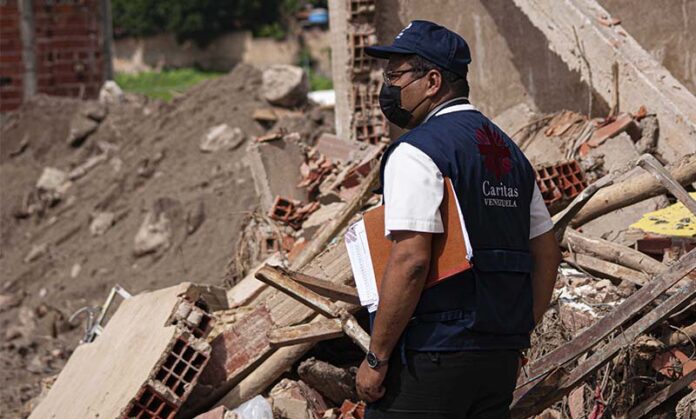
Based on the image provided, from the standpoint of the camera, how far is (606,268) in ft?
19.9

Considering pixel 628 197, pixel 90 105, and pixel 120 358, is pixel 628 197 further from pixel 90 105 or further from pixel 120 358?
pixel 90 105

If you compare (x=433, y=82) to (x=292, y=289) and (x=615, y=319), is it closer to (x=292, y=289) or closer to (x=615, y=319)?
(x=292, y=289)

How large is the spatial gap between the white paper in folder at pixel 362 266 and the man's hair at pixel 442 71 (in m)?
0.56

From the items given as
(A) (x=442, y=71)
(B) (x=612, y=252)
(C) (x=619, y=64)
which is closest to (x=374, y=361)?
(A) (x=442, y=71)

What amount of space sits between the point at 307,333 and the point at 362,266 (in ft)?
4.65

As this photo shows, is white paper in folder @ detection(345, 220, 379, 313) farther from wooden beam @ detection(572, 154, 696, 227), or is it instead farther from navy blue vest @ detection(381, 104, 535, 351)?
wooden beam @ detection(572, 154, 696, 227)

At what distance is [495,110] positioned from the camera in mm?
9734

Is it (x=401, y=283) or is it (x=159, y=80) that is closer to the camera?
(x=401, y=283)

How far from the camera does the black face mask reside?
3.78 metres

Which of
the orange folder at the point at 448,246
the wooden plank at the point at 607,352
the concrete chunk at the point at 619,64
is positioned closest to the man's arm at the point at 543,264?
the orange folder at the point at 448,246

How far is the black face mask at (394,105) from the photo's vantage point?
3.78 meters

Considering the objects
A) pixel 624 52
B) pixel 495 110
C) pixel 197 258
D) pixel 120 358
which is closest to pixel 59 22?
pixel 197 258

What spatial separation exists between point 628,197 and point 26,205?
9.42m

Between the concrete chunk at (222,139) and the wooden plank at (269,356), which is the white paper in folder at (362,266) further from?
the concrete chunk at (222,139)
